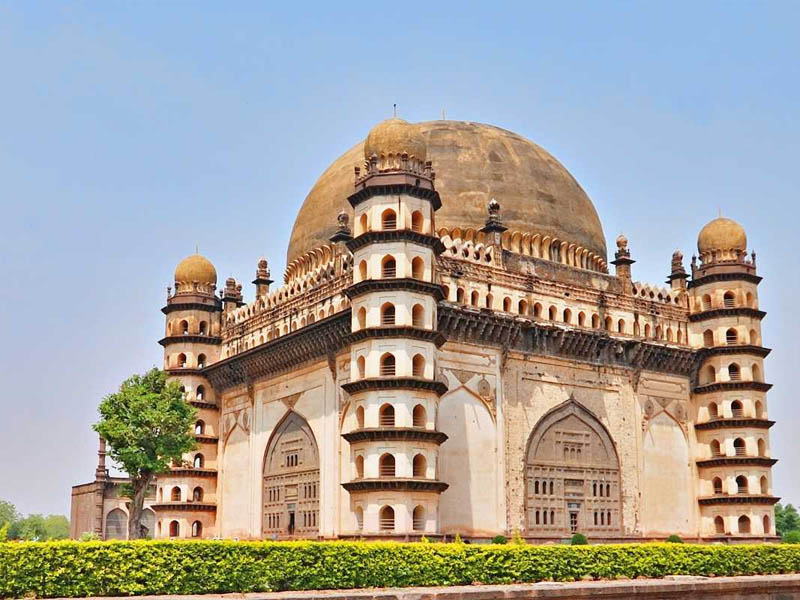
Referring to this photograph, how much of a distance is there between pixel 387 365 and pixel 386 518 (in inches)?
164

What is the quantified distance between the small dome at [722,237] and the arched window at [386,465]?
1633 centimetres

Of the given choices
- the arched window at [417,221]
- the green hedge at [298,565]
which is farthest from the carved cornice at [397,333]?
the green hedge at [298,565]

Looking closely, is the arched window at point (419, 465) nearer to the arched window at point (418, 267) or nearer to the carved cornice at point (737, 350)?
the arched window at point (418, 267)

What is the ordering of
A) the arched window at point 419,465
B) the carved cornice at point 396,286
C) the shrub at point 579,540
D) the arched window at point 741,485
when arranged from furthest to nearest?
the arched window at point 741,485 < the shrub at point 579,540 < the carved cornice at point 396,286 < the arched window at point 419,465

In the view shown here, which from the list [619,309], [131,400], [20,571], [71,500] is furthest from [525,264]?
[71,500]

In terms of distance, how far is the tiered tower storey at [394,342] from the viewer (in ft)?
87.5

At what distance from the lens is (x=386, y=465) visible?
27.2m

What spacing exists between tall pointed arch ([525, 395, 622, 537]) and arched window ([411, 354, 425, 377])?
5250 mm

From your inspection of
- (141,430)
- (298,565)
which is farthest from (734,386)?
(298,565)

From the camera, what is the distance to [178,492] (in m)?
37.3

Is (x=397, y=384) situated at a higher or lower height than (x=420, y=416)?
higher

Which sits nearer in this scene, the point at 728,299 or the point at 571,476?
the point at 571,476

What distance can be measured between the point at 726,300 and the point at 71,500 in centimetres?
3445

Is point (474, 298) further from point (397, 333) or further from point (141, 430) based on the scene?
point (141, 430)
